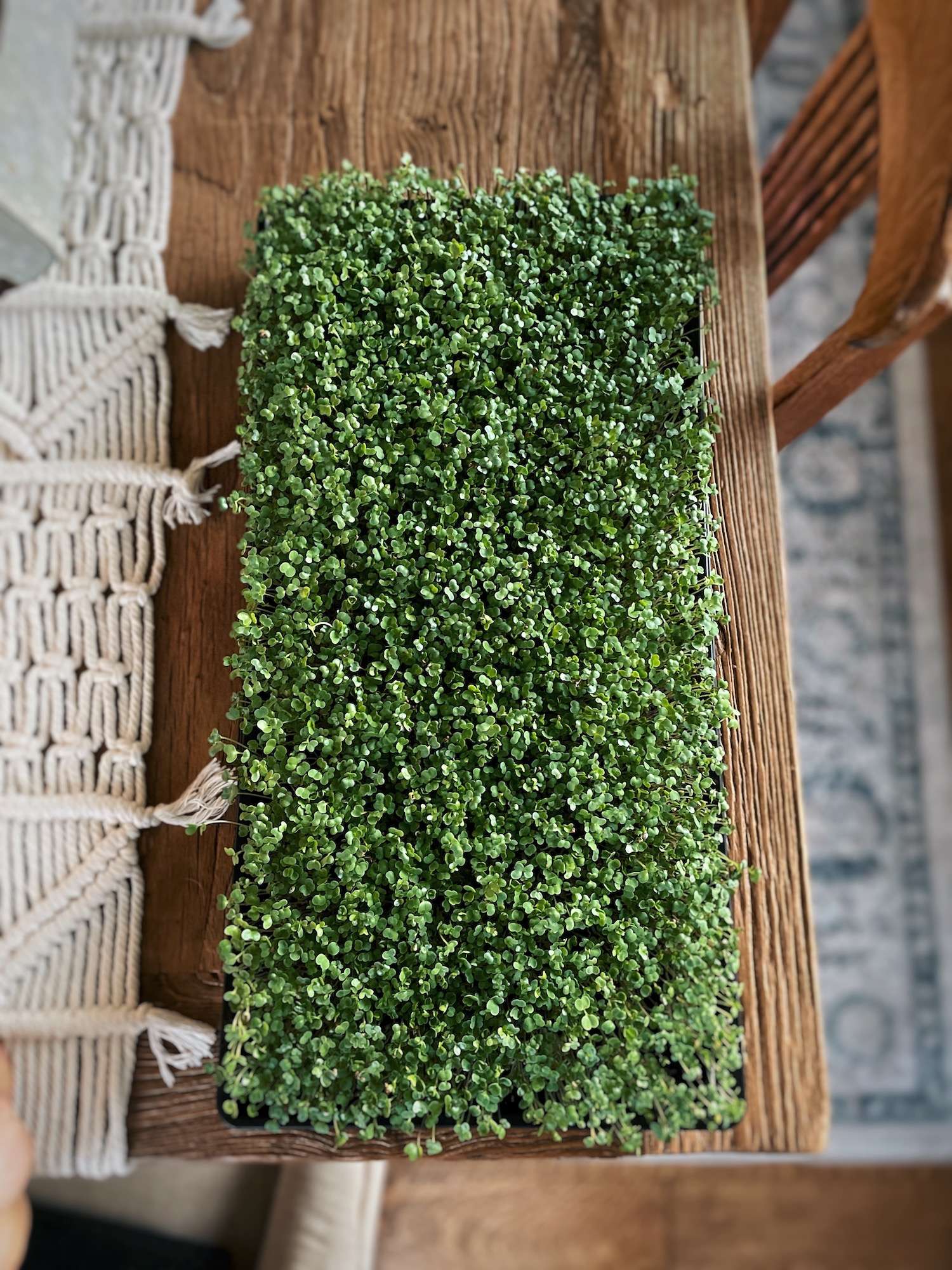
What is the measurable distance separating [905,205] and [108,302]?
83 cm

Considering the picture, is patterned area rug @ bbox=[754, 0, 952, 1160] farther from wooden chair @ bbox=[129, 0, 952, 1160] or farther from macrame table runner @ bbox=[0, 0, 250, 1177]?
macrame table runner @ bbox=[0, 0, 250, 1177]

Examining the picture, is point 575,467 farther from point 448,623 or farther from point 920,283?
point 920,283

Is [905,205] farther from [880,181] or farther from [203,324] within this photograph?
[203,324]

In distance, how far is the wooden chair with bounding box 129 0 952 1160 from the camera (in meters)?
0.85

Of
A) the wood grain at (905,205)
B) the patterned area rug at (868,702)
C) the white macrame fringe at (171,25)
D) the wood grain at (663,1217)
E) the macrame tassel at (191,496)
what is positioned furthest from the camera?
the patterned area rug at (868,702)

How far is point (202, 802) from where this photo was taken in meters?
0.86

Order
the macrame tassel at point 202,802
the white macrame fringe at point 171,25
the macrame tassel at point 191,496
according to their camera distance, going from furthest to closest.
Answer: the white macrame fringe at point 171,25 → the macrame tassel at point 191,496 → the macrame tassel at point 202,802

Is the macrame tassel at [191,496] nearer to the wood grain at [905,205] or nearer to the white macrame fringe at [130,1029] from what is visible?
the white macrame fringe at [130,1029]

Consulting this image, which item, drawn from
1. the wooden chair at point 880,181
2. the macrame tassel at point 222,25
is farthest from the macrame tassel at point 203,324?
the wooden chair at point 880,181

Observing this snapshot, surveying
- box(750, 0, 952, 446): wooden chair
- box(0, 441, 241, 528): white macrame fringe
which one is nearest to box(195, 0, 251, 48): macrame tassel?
box(0, 441, 241, 528): white macrame fringe

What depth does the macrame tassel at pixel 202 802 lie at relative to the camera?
84cm

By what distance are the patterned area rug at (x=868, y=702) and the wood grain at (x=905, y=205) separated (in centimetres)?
86

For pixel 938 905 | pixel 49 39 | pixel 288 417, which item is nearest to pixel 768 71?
pixel 49 39

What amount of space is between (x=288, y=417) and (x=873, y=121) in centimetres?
72
